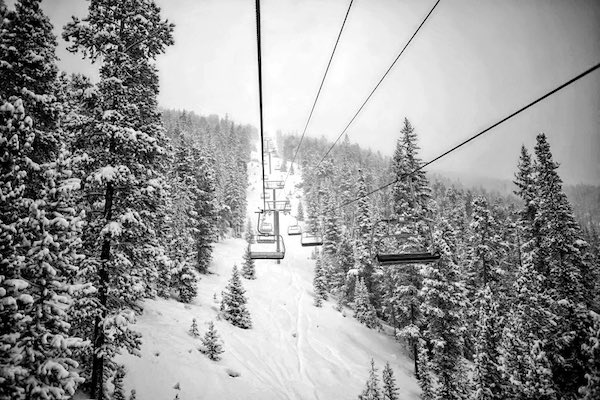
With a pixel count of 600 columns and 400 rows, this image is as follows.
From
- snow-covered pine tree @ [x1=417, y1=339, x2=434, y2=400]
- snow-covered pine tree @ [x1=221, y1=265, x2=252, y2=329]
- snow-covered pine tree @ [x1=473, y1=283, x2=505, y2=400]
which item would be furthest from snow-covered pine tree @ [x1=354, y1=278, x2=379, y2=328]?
snow-covered pine tree @ [x1=473, y1=283, x2=505, y2=400]

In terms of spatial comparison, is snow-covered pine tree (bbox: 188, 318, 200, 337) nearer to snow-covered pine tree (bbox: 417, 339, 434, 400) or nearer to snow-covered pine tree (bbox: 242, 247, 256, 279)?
snow-covered pine tree (bbox: 417, 339, 434, 400)

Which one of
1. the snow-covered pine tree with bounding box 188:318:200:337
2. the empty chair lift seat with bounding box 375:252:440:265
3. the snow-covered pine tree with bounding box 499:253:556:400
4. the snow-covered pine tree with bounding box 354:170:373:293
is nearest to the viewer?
the empty chair lift seat with bounding box 375:252:440:265

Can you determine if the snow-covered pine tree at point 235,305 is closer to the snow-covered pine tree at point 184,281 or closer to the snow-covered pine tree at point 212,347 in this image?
the snow-covered pine tree at point 184,281

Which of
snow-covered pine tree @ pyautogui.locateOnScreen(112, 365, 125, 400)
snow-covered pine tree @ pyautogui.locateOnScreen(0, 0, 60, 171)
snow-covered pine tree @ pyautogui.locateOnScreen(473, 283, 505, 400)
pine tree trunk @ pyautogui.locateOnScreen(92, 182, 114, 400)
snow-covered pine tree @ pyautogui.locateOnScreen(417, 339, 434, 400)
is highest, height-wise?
snow-covered pine tree @ pyautogui.locateOnScreen(0, 0, 60, 171)

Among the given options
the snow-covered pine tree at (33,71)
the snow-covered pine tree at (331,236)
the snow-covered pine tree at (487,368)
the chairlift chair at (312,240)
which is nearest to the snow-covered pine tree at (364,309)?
the snow-covered pine tree at (331,236)

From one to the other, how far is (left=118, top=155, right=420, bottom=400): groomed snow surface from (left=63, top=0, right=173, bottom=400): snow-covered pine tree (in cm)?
388

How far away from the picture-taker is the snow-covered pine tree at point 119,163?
9.99 metres

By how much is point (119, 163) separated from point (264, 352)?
16.7 metres

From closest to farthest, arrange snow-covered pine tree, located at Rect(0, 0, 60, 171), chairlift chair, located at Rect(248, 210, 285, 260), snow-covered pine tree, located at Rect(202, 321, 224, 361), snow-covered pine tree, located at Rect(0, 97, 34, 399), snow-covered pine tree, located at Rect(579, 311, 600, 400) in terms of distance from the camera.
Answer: snow-covered pine tree, located at Rect(0, 97, 34, 399) → snow-covered pine tree, located at Rect(0, 0, 60, 171) → snow-covered pine tree, located at Rect(579, 311, 600, 400) → chairlift chair, located at Rect(248, 210, 285, 260) → snow-covered pine tree, located at Rect(202, 321, 224, 361)

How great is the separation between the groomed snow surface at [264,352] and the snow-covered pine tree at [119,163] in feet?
12.7

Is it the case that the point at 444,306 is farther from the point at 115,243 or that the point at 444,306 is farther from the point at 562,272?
the point at 115,243

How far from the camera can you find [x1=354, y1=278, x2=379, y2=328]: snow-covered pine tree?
31825mm

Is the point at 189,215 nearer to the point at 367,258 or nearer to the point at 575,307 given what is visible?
the point at 367,258

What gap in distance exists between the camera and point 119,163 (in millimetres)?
10750
